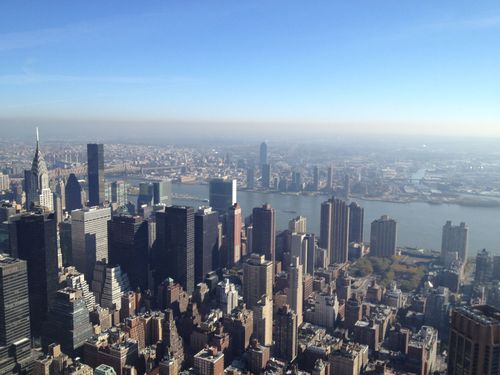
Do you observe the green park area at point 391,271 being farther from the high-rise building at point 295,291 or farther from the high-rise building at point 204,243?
the high-rise building at point 204,243

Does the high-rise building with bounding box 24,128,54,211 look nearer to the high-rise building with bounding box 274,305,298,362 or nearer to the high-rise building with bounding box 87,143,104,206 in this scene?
the high-rise building with bounding box 87,143,104,206

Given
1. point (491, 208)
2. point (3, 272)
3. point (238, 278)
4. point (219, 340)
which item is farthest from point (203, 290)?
point (491, 208)

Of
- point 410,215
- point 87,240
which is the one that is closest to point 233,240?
point 87,240

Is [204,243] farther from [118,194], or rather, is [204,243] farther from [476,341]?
[118,194]

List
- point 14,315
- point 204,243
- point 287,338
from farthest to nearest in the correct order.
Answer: point 204,243
point 287,338
point 14,315

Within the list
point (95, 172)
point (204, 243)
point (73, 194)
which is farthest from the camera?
point (95, 172)

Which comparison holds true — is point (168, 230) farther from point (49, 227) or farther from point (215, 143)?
point (215, 143)

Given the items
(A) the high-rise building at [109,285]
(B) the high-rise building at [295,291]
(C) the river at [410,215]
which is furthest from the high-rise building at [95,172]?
(B) the high-rise building at [295,291]

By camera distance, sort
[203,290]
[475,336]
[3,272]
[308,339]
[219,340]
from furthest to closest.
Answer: [203,290], [308,339], [219,340], [3,272], [475,336]
